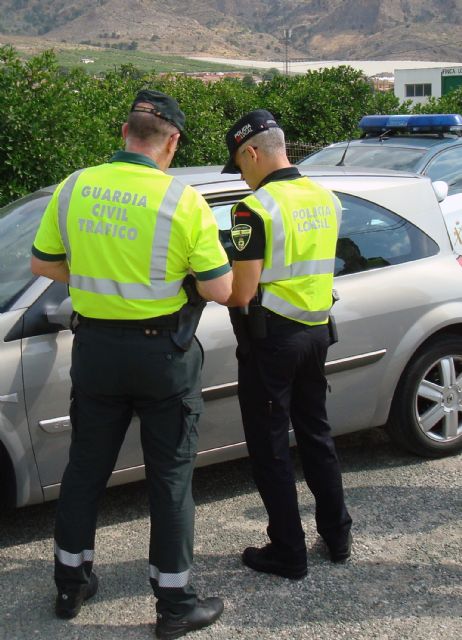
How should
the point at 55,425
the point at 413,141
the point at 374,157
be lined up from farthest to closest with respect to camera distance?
1. the point at 413,141
2. the point at 374,157
3. the point at 55,425

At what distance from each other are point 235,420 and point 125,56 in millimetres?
140043

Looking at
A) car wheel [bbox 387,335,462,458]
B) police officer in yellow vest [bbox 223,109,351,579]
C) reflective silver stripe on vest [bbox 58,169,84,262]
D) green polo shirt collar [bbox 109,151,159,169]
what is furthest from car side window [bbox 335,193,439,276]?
reflective silver stripe on vest [bbox 58,169,84,262]

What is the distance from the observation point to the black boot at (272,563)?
11.3 feet

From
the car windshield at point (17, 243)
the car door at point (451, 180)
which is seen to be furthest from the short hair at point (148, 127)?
the car door at point (451, 180)

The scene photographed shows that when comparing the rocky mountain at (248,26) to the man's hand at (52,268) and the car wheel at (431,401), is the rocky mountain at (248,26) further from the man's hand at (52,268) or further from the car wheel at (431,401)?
the man's hand at (52,268)

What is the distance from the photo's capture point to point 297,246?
3.22 metres

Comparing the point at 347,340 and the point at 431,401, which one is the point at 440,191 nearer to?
the point at 431,401

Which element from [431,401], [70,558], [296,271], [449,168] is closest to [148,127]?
[296,271]

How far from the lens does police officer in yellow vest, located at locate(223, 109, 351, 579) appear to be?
3174mm

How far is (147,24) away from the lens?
572 feet

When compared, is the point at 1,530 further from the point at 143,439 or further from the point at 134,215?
the point at 134,215

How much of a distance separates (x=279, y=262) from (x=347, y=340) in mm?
1036

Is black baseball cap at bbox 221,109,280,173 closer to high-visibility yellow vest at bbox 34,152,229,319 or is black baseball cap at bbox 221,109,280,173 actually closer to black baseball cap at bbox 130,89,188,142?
black baseball cap at bbox 130,89,188,142

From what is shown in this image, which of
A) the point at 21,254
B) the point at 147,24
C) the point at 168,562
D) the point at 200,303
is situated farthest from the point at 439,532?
the point at 147,24
